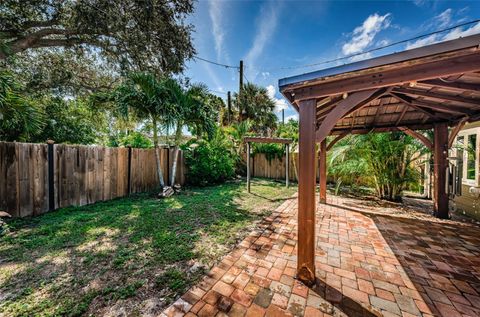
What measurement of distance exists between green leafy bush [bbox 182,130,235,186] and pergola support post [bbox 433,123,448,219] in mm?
6467

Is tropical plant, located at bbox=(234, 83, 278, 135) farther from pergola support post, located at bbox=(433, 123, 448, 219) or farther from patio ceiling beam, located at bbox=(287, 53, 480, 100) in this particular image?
patio ceiling beam, located at bbox=(287, 53, 480, 100)

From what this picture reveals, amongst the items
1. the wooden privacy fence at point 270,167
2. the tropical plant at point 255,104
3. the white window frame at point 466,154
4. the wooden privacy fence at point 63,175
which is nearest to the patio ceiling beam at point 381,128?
the white window frame at point 466,154

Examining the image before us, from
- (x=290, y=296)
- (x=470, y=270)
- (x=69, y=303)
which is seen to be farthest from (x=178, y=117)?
(x=470, y=270)

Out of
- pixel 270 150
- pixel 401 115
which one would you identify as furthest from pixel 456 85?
pixel 270 150

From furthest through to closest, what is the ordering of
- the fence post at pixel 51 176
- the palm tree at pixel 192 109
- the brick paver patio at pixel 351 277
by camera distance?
1. the palm tree at pixel 192 109
2. the fence post at pixel 51 176
3. the brick paver patio at pixel 351 277

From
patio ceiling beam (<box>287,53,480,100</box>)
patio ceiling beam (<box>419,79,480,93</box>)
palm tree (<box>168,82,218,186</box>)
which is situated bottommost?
patio ceiling beam (<box>287,53,480,100</box>)

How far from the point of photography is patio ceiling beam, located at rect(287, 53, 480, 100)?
148 centimetres

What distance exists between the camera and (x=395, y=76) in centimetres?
167

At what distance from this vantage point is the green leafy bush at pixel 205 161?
7578 mm

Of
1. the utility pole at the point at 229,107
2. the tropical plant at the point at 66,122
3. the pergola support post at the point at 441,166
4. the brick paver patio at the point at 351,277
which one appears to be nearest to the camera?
the brick paver patio at the point at 351,277

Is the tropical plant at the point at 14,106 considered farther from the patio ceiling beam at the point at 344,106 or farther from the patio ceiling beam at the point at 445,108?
the patio ceiling beam at the point at 445,108

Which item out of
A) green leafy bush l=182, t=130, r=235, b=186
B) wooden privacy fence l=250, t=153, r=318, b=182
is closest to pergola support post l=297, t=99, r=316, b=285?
green leafy bush l=182, t=130, r=235, b=186

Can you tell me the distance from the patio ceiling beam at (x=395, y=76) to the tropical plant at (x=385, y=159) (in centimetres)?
442

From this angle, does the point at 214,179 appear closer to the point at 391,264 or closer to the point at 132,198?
the point at 132,198
